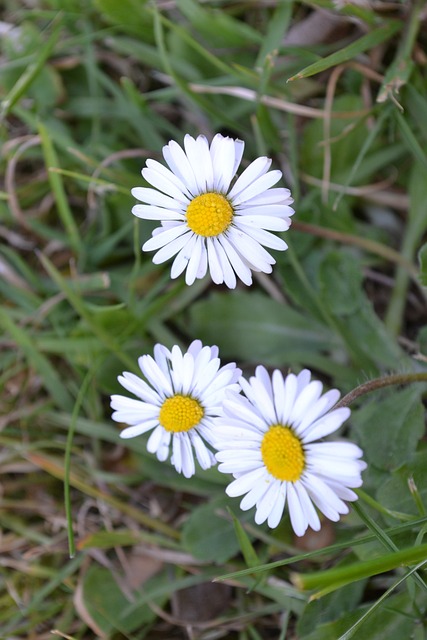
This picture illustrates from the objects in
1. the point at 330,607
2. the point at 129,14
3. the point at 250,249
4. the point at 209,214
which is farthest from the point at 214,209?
the point at 330,607

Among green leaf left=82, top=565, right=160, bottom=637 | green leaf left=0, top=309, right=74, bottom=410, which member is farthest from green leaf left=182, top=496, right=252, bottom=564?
green leaf left=0, top=309, right=74, bottom=410

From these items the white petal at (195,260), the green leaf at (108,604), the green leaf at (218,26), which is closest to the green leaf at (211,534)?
the green leaf at (108,604)

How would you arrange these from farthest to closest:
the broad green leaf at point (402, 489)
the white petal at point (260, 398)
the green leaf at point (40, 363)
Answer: the green leaf at point (40, 363) → the broad green leaf at point (402, 489) → the white petal at point (260, 398)

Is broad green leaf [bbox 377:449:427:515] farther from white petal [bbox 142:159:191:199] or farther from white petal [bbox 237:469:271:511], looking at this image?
white petal [bbox 142:159:191:199]

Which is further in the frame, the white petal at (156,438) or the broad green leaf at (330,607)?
the broad green leaf at (330,607)

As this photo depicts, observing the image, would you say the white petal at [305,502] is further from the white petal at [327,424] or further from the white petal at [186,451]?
the white petal at [186,451]

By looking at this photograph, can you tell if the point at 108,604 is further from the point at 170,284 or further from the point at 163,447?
the point at 170,284

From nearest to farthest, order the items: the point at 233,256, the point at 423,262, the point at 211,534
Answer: the point at 233,256, the point at 423,262, the point at 211,534
